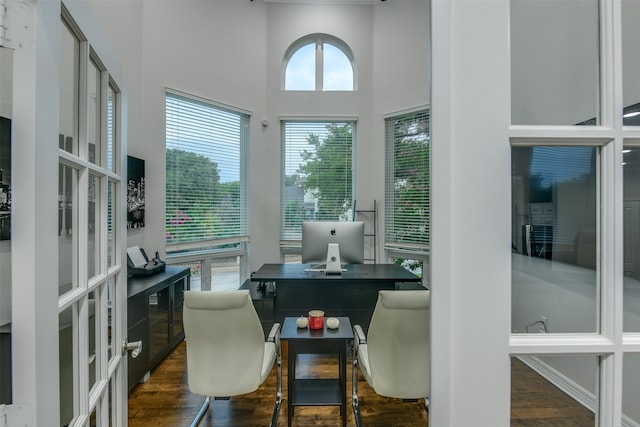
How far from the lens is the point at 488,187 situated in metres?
0.61

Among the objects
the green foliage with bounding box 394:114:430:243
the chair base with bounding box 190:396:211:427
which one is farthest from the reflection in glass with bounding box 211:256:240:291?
the green foliage with bounding box 394:114:430:243

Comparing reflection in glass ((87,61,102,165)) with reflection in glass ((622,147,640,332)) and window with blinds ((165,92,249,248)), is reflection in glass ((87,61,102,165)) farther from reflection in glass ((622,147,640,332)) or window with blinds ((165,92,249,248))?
window with blinds ((165,92,249,248))

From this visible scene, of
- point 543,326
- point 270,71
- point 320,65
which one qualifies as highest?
point 320,65

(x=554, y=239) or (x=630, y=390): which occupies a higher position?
(x=554, y=239)

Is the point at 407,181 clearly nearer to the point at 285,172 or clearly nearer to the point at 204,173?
the point at 285,172

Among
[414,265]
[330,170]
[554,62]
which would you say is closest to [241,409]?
[554,62]

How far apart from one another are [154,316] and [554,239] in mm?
2837

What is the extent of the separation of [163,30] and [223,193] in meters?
2.02

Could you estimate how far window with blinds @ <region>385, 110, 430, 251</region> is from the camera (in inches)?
159

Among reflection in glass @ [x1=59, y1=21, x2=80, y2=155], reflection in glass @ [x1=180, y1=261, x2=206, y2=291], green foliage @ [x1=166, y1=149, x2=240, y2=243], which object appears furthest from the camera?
reflection in glass @ [x1=180, y1=261, x2=206, y2=291]

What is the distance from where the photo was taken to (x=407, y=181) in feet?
13.7

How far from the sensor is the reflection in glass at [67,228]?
688mm

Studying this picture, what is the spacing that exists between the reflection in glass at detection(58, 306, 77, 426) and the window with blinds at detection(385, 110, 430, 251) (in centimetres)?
381

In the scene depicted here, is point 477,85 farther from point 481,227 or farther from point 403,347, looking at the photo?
point 403,347
